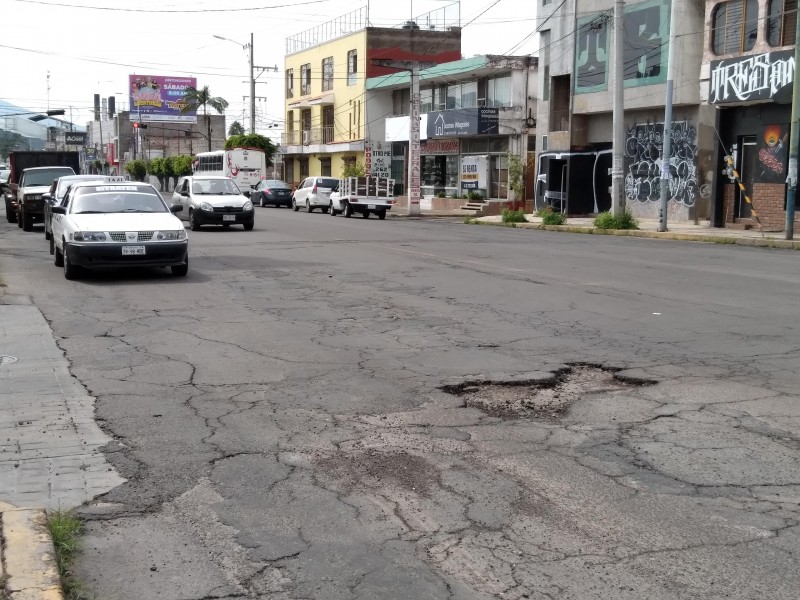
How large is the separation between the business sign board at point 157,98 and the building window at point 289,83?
1618 inches

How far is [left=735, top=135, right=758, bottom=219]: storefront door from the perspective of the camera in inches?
1180

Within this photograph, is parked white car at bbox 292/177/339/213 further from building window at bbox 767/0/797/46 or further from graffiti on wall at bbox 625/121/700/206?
building window at bbox 767/0/797/46

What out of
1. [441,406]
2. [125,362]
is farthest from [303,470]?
[125,362]

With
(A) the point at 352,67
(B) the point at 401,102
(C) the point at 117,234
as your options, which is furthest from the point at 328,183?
(C) the point at 117,234

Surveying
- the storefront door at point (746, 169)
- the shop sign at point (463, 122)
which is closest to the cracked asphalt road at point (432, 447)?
the storefront door at point (746, 169)

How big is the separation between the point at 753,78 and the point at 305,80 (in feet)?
152

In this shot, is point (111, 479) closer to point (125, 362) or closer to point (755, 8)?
point (125, 362)

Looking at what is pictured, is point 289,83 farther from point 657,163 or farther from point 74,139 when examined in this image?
point 74,139

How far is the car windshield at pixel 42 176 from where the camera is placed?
2900 centimetres

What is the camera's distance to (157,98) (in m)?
113

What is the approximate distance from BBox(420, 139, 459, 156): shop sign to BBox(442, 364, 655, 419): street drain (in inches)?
1671

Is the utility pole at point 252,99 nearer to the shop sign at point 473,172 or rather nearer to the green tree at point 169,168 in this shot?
the shop sign at point 473,172

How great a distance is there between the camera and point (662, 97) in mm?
33438

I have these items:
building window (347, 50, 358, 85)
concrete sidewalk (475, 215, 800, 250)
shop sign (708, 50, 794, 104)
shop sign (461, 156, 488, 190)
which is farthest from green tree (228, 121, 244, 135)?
shop sign (708, 50, 794, 104)
